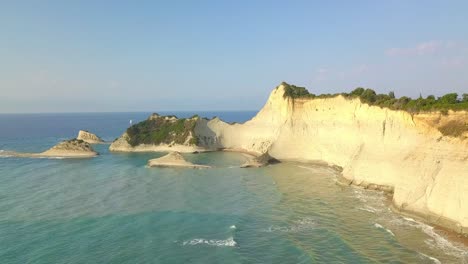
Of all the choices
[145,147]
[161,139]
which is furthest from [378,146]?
[145,147]

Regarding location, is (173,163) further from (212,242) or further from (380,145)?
(212,242)

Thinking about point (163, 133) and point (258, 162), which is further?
point (163, 133)

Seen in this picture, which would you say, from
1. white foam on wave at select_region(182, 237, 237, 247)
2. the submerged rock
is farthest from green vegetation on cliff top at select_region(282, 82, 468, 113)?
white foam on wave at select_region(182, 237, 237, 247)

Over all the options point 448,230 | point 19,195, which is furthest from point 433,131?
point 19,195

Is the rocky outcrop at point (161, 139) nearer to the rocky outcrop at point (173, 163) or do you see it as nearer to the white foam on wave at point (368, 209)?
the rocky outcrop at point (173, 163)

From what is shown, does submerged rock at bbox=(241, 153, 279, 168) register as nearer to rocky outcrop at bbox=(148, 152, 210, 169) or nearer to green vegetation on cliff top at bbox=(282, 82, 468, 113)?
rocky outcrop at bbox=(148, 152, 210, 169)

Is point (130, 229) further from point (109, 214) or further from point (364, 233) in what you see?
point (364, 233)
